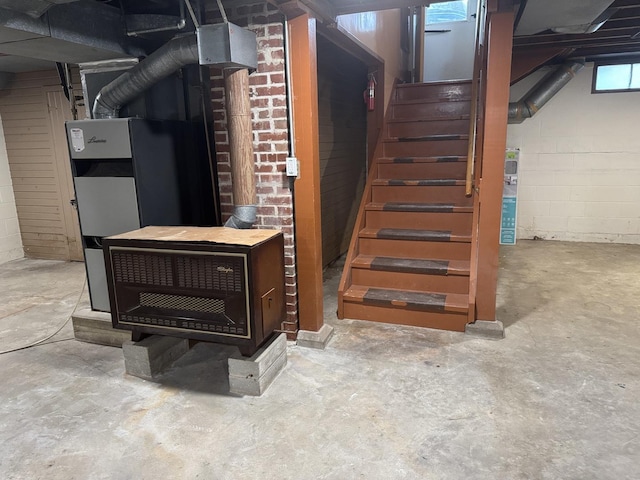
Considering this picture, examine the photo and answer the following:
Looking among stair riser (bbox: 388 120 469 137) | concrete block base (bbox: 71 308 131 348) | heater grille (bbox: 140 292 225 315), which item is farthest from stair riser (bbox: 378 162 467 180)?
concrete block base (bbox: 71 308 131 348)

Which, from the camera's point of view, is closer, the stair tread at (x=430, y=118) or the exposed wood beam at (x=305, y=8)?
the exposed wood beam at (x=305, y=8)

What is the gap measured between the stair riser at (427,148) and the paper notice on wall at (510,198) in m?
1.93

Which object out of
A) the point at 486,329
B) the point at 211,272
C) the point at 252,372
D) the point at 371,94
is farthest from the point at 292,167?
the point at 371,94

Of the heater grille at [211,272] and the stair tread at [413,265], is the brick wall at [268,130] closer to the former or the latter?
the heater grille at [211,272]

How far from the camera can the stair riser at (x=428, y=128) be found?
4.71 metres

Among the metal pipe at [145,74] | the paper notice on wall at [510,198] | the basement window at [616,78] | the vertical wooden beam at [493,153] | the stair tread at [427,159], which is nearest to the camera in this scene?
the metal pipe at [145,74]

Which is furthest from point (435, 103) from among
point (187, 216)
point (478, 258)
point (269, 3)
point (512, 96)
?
point (187, 216)

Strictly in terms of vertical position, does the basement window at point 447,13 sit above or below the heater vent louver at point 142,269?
above

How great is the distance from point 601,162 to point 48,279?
23.1 feet

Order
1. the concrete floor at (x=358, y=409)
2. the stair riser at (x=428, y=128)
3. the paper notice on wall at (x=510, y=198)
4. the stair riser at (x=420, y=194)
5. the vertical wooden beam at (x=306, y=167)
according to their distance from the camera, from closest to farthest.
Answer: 1. the concrete floor at (x=358, y=409)
2. the vertical wooden beam at (x=306, y=167)
3. the stair riser at (x=420, y=194)
4. the stair riser at (x=428, y=128)
5. the paper notice on wall at (x=510, y=198)

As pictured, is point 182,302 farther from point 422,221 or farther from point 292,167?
point 422,221

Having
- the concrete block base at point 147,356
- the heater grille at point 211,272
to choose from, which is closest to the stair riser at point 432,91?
the heater grille at point 211,272

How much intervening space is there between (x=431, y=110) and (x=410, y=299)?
2.59 m

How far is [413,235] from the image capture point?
3.80 metres
